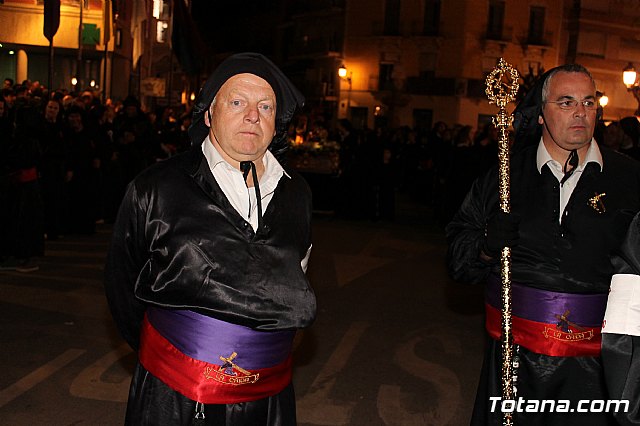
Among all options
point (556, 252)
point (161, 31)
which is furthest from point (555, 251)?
point (161, 31)

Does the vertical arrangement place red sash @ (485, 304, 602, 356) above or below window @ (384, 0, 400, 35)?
below

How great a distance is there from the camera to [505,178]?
4.32 metres

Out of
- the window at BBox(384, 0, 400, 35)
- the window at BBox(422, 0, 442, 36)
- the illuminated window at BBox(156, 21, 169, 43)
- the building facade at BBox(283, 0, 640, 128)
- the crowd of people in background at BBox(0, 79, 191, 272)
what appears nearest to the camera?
the crowd of people in background at BBox(0, 79, 191, 272)

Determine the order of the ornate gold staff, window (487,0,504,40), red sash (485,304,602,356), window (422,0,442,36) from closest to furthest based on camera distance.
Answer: the ornate gold staff
red sash (485,304,602,356)
window (487,0,504,40)
window (422,0,442,36)

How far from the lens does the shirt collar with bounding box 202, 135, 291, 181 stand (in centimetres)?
372

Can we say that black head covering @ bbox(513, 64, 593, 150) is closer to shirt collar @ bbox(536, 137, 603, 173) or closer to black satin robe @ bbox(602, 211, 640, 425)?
shirt collar @ bbox(536, 137, 603, 173)

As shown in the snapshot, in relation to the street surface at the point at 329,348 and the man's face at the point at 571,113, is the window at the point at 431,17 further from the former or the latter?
the man's face at the point at 571,113

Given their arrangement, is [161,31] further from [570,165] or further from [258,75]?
[258,75]

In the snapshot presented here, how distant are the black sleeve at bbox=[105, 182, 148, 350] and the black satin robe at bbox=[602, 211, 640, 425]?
5.84 feet

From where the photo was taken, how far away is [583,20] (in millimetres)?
53062

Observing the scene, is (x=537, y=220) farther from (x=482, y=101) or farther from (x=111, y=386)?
(x=482, y=101)

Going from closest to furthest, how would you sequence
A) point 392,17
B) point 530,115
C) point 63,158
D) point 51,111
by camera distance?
point 530,115 → point 51,111 → point 63,158 → point 392,17

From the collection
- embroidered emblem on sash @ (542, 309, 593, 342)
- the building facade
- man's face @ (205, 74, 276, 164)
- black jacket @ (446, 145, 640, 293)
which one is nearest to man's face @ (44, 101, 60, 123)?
black jacket @ (446, 145, 640, 293)

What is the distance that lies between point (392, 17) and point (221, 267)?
2040 inches
